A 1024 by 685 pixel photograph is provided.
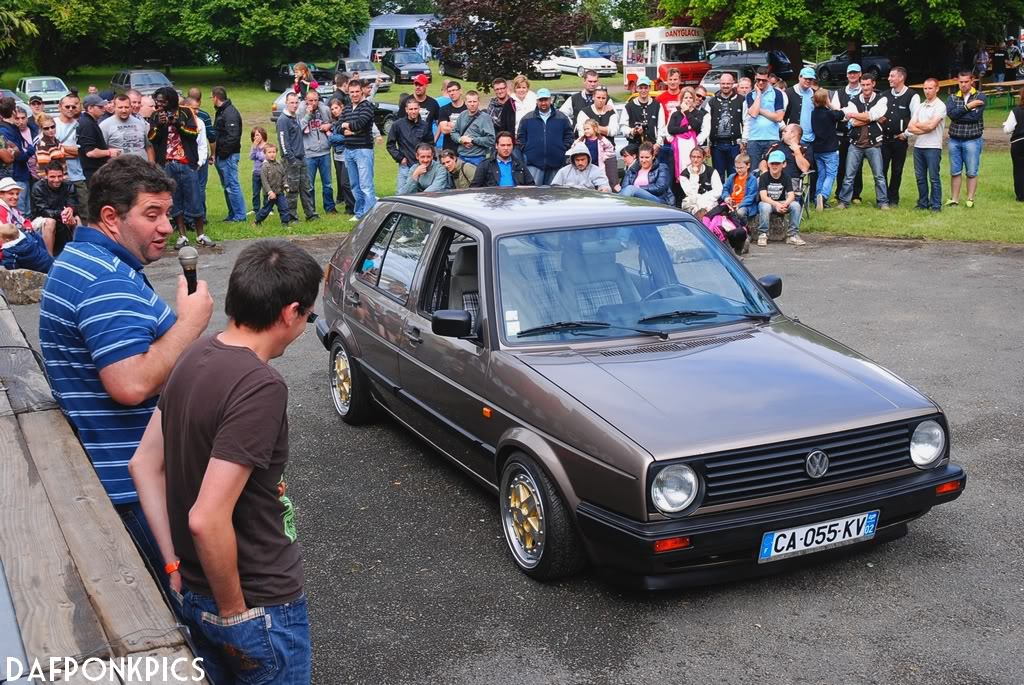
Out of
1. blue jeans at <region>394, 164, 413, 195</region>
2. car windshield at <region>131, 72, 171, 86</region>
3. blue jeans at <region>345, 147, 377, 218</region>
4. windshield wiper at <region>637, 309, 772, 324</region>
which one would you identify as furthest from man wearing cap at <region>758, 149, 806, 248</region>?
car windshield at <region>131, 72, 171, 86</region>

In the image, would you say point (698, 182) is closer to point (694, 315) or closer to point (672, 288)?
point (672, 288)

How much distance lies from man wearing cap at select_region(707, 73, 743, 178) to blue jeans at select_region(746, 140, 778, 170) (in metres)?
0.23

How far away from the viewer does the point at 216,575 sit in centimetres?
270

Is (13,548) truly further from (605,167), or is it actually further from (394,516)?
(605,167)

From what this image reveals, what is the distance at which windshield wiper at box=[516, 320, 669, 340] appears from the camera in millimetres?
5445

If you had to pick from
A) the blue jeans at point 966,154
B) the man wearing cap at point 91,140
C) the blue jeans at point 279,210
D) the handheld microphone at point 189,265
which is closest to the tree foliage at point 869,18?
the blue jeans at point 966,154

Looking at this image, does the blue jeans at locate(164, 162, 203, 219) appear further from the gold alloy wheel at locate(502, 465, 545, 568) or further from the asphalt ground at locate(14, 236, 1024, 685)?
the gold alloy wheel at locate(502, 465, 545, 568)

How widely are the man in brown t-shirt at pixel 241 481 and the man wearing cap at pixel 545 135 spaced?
1193cm

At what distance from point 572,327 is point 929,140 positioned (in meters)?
11.7

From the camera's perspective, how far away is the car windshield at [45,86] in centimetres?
3859

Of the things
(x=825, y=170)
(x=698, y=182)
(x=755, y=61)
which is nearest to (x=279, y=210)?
(x=698, y=182)

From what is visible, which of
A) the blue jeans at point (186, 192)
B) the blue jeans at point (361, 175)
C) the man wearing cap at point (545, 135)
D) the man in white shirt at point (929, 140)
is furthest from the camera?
the blue jeans at point (361, 175)

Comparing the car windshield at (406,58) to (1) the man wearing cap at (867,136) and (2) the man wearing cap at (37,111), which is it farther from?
(1) the man wearing cap at (867,136)

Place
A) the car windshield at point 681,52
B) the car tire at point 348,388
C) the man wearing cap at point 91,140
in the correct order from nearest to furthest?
the car tire at point 348,388 < the man wearing cap at point 91,140 < the car windshield at point 681,52
